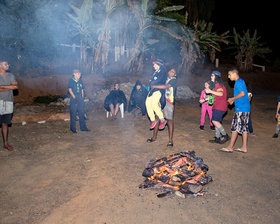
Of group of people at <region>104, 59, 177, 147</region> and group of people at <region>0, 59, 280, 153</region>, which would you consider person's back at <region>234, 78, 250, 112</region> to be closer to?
group of people at <region>0, 59, 280, 153</region>

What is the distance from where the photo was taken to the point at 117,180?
4449mm

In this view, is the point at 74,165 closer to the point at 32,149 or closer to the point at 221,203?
the point at 32,149

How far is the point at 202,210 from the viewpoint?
11.9 feet

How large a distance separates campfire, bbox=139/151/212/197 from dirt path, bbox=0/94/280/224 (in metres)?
0.13

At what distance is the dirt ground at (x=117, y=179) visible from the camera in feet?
11.6

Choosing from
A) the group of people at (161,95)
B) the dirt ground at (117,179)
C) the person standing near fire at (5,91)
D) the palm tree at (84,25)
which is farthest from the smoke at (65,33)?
the group of people at (161,95)

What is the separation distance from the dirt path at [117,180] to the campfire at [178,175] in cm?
13

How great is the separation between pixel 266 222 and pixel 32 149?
15.5ft

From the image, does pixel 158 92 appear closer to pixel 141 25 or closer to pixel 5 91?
pixel 5 91

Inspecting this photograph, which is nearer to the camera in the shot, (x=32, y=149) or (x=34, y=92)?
(x=32, y=149)

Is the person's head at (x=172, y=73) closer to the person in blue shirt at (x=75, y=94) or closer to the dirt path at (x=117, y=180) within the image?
the dirt path at (x=117, y=180)

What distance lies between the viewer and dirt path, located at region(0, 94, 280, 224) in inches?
139

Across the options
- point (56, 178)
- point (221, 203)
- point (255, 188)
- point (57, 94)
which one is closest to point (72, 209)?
point (56, 178)

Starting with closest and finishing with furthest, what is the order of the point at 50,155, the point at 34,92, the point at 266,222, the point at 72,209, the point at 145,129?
the point at 266,222 → the point at 72,209 → the point at 50,155 → the point at 145,129 → the point at 34,92
